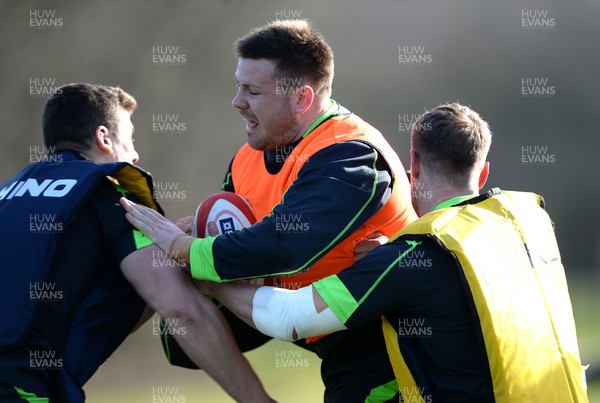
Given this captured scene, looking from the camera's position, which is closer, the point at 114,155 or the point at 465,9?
the point at 114,155

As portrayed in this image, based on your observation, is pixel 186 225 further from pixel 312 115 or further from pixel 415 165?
pixel 415 165

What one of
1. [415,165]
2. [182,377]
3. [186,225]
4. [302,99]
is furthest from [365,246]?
[182,377]

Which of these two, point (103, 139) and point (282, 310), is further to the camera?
point (103, 139)

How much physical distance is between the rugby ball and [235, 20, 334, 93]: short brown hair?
471 millimetres

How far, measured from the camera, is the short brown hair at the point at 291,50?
2.98m

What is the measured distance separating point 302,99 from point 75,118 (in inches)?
32.2

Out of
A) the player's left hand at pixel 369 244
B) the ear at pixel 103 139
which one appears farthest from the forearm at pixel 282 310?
the ear at pixel 103 139

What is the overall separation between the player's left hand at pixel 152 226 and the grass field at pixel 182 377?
343 cm

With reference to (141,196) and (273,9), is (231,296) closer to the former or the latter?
(141,196)

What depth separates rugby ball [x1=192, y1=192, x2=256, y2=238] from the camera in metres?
2.94

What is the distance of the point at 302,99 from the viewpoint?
9.86 ft

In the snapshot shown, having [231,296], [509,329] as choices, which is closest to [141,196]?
[231,296]

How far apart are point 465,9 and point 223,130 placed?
2139 mm

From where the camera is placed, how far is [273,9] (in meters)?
6.52
